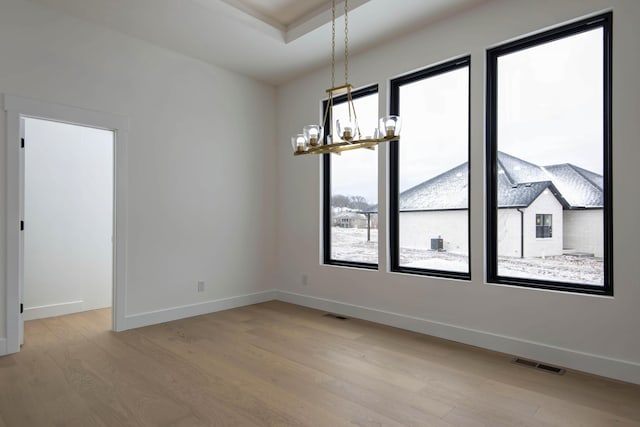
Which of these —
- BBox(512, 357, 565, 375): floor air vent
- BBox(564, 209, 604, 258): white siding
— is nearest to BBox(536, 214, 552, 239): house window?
BBox(564, 209, 604, 258): white siding

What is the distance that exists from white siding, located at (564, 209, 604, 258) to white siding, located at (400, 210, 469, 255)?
858 mm

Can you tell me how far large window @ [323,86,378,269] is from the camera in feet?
15.2

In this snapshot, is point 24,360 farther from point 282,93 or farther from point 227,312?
point 282,93

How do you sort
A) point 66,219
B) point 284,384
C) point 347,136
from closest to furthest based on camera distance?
point 347,136 → point 284,384 → point 66,219

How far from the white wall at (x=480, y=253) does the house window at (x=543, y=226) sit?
455 mm

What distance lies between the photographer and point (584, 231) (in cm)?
312

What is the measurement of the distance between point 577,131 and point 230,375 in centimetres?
340

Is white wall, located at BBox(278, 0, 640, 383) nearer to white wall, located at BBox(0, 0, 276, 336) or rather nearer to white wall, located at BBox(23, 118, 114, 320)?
white wall, located at BBox(0, 0, 276, 336)

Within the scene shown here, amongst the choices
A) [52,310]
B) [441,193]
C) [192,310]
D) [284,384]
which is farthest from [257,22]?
[52,310]

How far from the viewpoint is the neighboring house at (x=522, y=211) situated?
312cm

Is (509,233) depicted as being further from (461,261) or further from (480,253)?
(461,261)

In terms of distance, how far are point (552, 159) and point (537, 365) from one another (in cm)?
172

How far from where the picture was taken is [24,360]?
3195 millimetres

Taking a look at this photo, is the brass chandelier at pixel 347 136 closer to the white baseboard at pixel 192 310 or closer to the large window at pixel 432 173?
the large window at pixel 432 173
